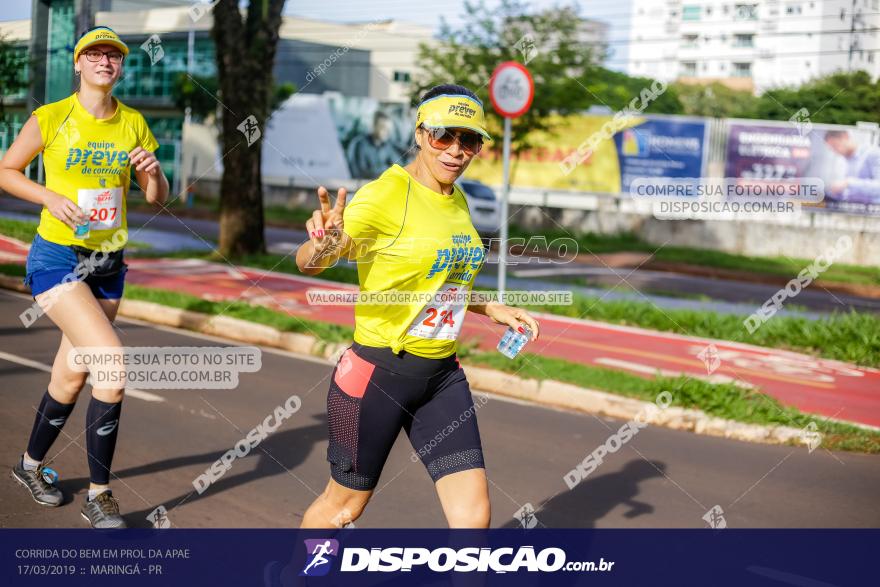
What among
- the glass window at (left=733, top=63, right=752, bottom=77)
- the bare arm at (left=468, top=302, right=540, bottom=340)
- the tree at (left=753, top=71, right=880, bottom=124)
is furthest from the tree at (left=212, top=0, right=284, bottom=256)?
the glass window at (left=733, top=63, right=752, bottom=77)

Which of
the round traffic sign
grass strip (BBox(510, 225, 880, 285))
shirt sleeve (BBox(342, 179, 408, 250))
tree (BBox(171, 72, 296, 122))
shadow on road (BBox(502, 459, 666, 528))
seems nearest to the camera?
shirt sleeve (BBox(342, 179, 408, 250))

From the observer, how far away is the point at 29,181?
4.72 metres

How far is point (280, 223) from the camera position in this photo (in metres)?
31.2

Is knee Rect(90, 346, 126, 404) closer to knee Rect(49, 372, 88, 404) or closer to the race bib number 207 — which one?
knee Rect(49, 372, 88, 404)

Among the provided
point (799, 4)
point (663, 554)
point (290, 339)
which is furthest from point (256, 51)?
point (799, 4)

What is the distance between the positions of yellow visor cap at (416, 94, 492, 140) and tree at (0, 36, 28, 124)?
832cm

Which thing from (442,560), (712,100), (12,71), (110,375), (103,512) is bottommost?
(442,560)

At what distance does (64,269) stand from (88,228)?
0.76 ft

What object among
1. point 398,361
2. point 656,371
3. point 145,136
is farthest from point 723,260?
point 398,361

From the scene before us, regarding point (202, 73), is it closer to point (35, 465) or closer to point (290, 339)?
point (290, 339)

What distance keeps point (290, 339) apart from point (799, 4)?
245ft

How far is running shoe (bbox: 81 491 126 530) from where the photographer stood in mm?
4738

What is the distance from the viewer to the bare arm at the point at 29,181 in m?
4.50

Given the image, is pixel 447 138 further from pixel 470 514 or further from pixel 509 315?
pixel 470 514
